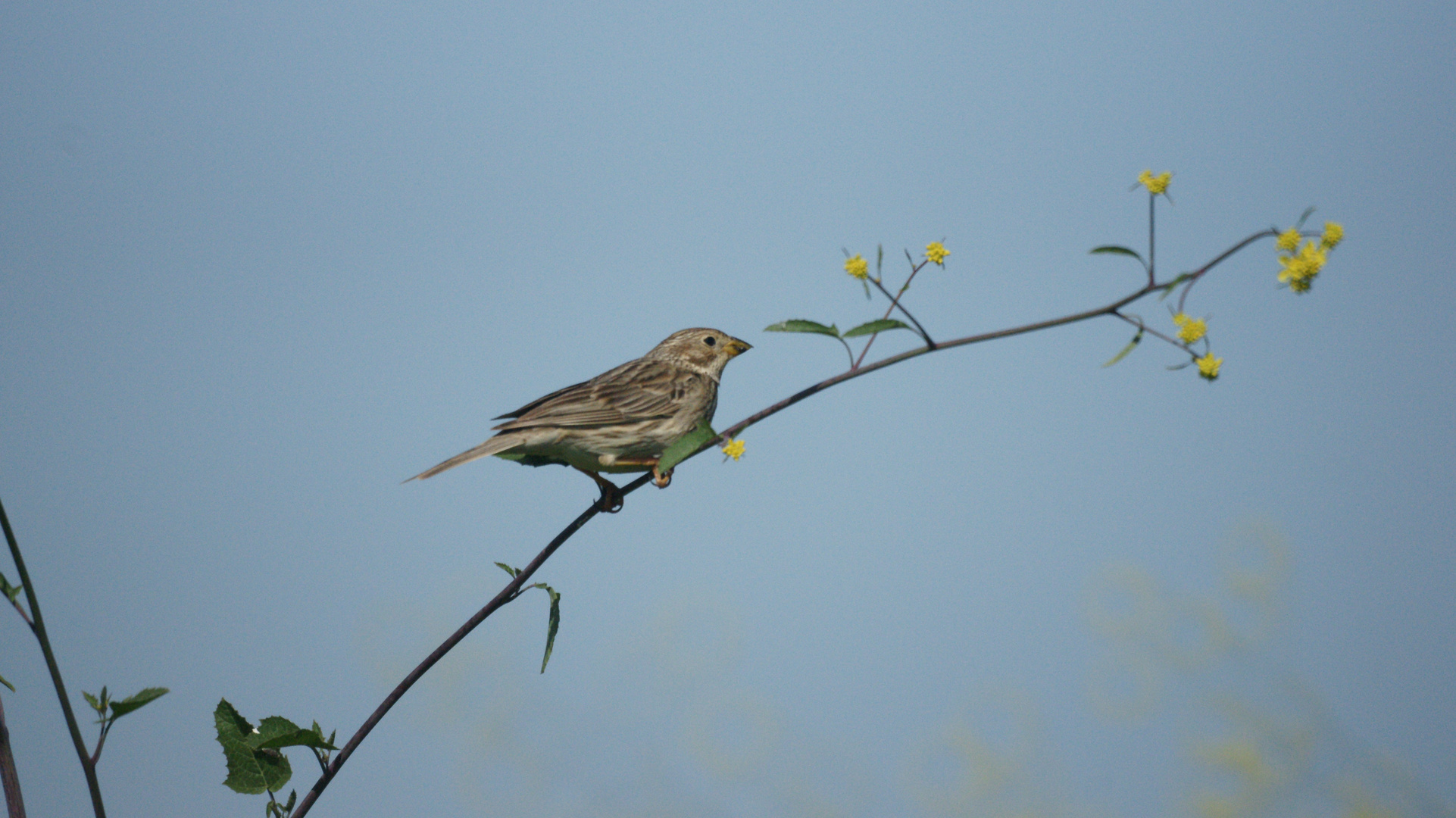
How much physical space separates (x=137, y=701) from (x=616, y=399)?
2.42 meters

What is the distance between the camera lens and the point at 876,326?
2.33m

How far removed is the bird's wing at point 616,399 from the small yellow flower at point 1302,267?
261 centimetres

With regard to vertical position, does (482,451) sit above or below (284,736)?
above

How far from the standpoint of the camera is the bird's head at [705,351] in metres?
5.09

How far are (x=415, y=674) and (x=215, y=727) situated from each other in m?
0.68

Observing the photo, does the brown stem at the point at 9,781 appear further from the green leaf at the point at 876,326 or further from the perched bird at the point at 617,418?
the green leaf at the point at 876,326

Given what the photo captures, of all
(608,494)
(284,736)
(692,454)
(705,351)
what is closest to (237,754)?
(284,736)

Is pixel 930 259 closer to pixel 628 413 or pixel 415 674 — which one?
pixel 415 674

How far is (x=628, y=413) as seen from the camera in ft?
14.5

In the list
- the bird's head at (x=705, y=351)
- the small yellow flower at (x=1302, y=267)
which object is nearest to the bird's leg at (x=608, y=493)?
the bird's head at (x=705, y=351)

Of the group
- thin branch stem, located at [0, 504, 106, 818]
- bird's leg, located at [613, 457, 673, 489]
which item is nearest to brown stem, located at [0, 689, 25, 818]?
thin branch stem, located at [0, 504, 106, 818]

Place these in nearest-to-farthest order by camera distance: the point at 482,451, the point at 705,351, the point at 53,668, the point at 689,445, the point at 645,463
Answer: the point at 53,668, the point at 689,445, the point at 482,451, the point at 645,463, the point at 705,351

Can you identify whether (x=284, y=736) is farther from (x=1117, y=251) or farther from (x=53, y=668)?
(x=1117, y=251)

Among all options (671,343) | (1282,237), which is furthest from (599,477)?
(1282,237)
